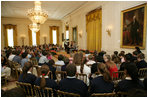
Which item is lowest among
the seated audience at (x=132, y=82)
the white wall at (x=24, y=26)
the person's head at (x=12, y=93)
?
the person's head at (x=12, y=93)

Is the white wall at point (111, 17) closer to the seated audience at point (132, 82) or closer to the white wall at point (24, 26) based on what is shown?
the seated audience at point (132, 82)

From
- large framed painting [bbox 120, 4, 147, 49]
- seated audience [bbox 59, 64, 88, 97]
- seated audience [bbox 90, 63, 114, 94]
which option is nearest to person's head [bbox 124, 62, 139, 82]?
seated audience [bbox 90, 63, 114, 94]

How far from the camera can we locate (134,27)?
545 centimetres

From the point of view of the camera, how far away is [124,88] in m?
1.71

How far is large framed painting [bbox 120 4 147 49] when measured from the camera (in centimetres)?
494

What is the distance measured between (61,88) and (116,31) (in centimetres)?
595

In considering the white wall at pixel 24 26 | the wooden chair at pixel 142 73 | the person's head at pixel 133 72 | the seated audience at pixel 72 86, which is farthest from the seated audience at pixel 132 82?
the white wall at pixel 24 26

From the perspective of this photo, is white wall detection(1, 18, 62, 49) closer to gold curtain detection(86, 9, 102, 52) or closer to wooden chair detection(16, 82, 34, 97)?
gold curtain detection(86, 9, 102, 52)

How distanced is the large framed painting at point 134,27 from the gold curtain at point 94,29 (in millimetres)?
2321

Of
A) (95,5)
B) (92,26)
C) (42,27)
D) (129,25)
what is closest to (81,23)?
(92,26)

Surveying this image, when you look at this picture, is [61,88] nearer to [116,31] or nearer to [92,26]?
[116,31]

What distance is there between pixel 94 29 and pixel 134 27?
12.4 ft

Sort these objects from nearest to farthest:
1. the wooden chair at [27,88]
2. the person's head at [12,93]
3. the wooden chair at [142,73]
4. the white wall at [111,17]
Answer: the person's head at [12,93], the wooden chair at [27,88], the wooden chair at [142,73], the white wall at [111,17]

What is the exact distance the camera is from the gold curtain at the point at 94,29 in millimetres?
8281
